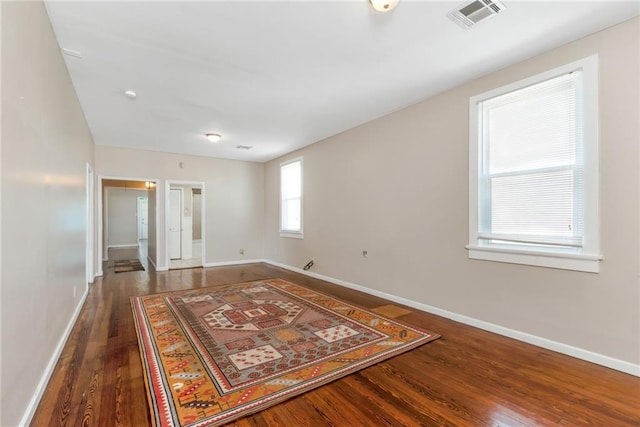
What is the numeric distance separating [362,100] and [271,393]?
3258mm

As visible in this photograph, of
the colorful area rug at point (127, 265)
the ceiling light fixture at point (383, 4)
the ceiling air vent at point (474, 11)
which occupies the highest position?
the ceiling air vent at point (474, 11)

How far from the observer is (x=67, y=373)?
7.27ft

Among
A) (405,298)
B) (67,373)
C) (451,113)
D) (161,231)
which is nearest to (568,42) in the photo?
(451,113)

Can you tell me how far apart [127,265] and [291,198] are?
4.29 m

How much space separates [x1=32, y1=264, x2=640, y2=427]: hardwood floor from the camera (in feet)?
5.69

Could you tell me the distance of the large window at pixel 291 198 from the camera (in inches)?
250

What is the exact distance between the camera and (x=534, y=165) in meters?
2.77

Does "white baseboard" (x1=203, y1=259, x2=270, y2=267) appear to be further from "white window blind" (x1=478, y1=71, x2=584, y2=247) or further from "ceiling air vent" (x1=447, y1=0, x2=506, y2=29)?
"ceiling air vent" (x1=447, y1=0, x2=506, y2=29)

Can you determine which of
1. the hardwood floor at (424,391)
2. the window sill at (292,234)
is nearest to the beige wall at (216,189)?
the window sill at (292,234)

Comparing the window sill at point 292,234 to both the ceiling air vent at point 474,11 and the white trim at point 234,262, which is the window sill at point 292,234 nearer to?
the white trim at point 234,262

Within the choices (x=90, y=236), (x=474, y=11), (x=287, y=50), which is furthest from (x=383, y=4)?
(x=90, y=236)

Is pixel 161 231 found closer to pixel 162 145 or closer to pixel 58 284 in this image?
pixel 162 145

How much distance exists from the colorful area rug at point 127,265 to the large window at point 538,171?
677 cm

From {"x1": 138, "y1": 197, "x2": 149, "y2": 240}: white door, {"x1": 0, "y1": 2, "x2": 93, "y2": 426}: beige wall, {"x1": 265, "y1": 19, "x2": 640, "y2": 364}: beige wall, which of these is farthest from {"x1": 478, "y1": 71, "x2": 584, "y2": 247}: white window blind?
{"x1": 138, "y1": 197, "x2": 149, "y2": 240}: white door
